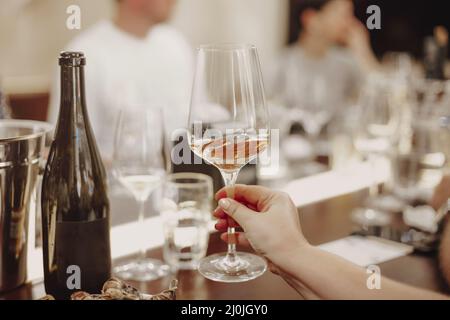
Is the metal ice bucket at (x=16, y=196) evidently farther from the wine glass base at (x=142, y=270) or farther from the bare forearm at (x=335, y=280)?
the bare forearm at (x=335, y=280)

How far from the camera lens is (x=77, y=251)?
81 cm

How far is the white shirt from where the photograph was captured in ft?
7.76

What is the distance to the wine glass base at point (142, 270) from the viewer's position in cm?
91

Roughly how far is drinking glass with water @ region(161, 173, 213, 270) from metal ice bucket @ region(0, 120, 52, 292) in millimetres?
235

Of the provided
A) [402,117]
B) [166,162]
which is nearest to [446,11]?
[402,117]

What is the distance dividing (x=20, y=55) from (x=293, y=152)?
2311 millimetres

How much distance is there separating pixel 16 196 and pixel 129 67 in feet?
5.91

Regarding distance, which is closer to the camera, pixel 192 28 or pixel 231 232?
pixel 231 232

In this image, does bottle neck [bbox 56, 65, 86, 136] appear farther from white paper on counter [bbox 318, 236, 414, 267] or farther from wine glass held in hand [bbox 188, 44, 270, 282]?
white paper on counter [bbox 318, 236, 414, 267]

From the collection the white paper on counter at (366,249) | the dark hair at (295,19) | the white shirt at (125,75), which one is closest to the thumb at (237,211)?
the white paper on counter at (366,249)

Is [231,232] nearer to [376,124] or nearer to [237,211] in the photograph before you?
[237,211]

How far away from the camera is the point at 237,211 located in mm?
747

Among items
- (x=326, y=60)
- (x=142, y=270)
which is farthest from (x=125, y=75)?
(x=142, y=270)

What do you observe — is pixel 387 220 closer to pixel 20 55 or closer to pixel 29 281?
pixel 29 281
